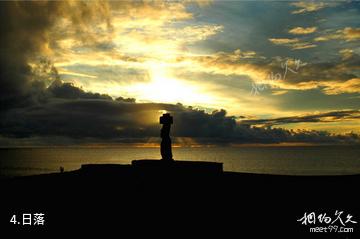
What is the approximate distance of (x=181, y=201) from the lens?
51.9ft

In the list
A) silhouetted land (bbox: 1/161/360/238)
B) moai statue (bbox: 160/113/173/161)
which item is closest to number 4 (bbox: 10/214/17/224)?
silhouetted land (bbox: 1/161/360/238)

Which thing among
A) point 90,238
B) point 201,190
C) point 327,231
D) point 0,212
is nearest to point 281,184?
point 201,190

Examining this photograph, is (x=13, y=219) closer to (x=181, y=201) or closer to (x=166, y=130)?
(x=181, y=201)

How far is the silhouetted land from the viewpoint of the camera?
43.8 feet

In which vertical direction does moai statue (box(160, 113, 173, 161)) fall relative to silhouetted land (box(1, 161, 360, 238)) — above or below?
above

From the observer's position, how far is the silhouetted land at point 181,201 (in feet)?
43.8

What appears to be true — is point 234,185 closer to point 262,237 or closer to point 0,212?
point 262,237

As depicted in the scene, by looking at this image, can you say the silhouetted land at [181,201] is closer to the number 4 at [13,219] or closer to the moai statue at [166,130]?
the number 4 at [13,219]

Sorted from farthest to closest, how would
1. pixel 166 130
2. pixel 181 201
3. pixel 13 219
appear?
pixel 166 130
pixel 181 201
pixel 13 219

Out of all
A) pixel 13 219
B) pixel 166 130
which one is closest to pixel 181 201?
pixel 13 219

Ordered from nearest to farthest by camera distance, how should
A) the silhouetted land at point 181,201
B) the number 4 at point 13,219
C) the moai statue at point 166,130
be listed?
1. the silhouetted land at point 181,201
2. the number 4 at point 13,219
3. the moai statue at point 166,130

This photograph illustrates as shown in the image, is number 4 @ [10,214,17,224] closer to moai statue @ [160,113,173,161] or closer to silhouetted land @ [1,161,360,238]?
silhouetted land @ [1,161,360,238]

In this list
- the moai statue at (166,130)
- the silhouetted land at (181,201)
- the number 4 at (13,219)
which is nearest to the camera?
the silhouetted land at (181,201)

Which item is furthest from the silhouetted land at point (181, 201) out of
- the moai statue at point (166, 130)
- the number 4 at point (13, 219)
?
the moai statue at point (166, 130)
